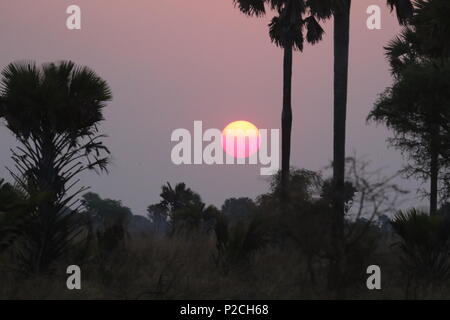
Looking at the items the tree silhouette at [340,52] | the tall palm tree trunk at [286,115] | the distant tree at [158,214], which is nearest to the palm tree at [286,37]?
the tall palm tree trunk at [286,115]

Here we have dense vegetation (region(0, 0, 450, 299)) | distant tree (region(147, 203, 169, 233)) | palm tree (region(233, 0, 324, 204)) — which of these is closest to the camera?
dense vegetation (region(0, 0, 450, 299))

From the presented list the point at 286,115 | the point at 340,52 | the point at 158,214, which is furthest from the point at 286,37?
the point at 158,214

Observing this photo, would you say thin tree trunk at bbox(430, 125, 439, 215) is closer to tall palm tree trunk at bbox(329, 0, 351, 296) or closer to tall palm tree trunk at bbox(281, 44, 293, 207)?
tall palm tree trunk at bbox(281, 44, 293, 207)

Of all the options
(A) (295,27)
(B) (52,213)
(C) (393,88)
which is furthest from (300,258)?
(C) (393,88)

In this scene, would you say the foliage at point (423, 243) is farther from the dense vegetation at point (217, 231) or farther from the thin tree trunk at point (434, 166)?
the thin tree trunk at point (434, 166)

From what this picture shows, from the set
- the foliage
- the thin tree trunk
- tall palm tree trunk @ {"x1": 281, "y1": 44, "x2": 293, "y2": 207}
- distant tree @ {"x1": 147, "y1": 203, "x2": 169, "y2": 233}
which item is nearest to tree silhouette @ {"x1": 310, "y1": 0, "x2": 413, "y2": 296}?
the foliage

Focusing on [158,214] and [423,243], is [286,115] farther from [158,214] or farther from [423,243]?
[158,214]

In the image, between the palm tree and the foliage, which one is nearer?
the foliage

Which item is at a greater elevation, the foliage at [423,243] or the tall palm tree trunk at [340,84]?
the tall palm tree trunk at [340,84]

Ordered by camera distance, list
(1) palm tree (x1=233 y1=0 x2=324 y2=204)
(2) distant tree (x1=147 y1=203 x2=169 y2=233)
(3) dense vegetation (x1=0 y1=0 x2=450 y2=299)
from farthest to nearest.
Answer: (2) distant tree (x1=147 y1=203 x2=169 y2=233) < (1) palm tree (x1=233 y1=0 x2=324 y2=204) < (3) dense vegetation (x1=0 y1=0 x2=450 y2=299)

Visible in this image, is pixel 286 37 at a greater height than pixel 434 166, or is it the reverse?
pixel 286 37

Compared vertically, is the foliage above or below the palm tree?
below

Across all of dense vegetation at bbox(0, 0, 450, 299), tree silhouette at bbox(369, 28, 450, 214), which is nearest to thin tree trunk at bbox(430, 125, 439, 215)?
tree silhouette at bbox(369, 28, 450, 214)
